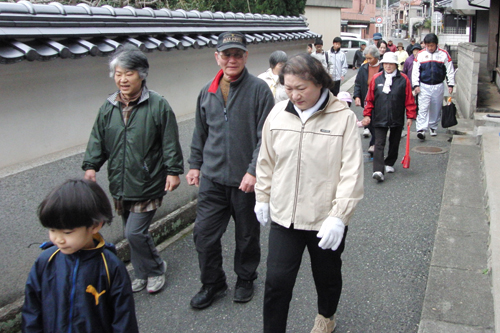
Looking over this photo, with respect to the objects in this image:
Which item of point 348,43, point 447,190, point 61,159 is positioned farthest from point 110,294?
point 348,43

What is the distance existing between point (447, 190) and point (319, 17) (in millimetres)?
17344

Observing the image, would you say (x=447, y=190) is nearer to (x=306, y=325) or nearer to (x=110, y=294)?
(x=306, y=325)

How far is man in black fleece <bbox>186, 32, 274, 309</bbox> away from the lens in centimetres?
346

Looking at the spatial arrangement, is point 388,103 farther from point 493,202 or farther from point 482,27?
point 482,27

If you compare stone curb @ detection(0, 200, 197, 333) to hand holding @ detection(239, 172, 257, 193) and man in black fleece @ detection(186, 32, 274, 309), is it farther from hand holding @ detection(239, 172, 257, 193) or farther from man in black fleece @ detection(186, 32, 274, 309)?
hand holding @ detection(239, 172, 257, 193)

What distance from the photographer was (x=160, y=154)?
372 centimetres

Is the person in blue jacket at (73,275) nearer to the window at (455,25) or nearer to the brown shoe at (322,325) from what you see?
the brown shoe at (322,325)

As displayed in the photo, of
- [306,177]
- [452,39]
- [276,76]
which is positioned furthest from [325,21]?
[306,177]

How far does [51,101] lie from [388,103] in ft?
14.4

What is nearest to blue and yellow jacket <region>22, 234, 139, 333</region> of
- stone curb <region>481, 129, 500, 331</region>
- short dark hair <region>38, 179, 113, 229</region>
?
short dark hair <region>38, 179, 113, 229</region>

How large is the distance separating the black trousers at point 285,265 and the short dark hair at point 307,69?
0.88 metres

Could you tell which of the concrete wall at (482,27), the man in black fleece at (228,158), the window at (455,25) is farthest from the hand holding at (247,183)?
the window at (455,25)

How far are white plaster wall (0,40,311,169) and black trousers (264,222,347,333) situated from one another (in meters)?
2.18

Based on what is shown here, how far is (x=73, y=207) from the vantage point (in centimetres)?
207
